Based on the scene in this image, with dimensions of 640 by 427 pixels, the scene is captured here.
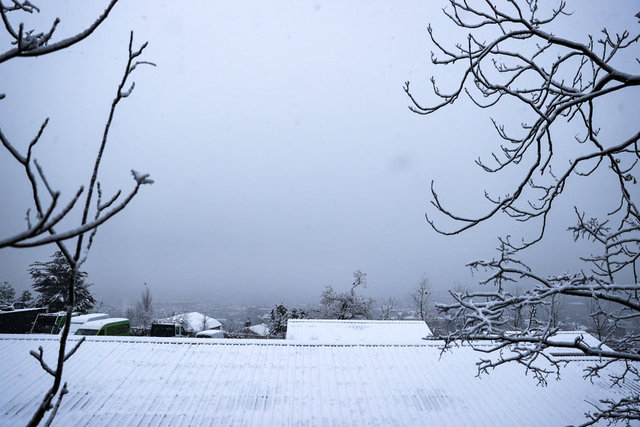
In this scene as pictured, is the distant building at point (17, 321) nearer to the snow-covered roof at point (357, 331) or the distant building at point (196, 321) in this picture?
the snow-covered roof at point (357, 331)

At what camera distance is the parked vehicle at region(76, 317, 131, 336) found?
66.1ft

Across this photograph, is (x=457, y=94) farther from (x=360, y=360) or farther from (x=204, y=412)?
(x=360, y=360)

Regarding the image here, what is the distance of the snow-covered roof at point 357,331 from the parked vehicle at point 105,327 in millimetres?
10119

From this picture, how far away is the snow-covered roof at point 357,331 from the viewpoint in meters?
18.5

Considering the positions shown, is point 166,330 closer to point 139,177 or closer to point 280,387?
point 280,387

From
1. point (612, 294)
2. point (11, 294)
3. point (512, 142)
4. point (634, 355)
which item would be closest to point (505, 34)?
point (512, 142)

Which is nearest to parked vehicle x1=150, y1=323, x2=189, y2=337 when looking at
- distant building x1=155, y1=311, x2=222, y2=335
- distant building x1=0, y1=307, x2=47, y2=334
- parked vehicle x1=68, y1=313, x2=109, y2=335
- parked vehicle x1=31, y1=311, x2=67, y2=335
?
parked vehicle x1=68, y1=313, x2=109, y2=335

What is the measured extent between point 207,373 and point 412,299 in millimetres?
36737

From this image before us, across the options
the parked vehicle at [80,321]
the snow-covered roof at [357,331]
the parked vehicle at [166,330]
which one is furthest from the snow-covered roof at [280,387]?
the parked vehicle at [166,330]

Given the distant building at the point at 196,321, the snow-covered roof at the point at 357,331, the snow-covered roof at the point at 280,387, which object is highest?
the snow-covered roof at the point at 280,387

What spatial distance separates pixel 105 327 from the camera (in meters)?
20.7

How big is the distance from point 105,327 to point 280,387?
47.7 feet

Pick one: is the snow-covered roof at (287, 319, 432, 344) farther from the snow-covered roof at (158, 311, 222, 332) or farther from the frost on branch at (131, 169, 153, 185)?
the snow-covered roof at (158, 311, 222, 332)

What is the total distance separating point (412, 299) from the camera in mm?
44938
